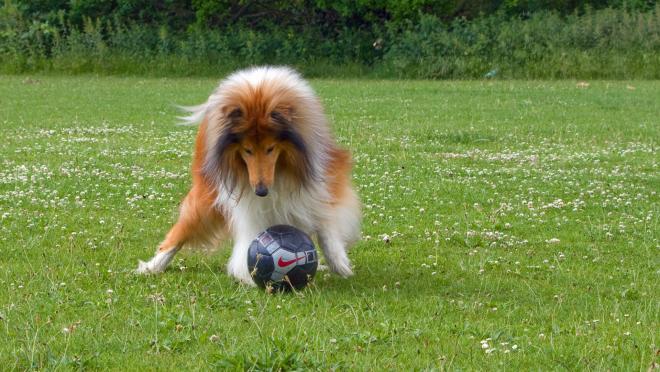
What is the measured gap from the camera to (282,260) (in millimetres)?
6109

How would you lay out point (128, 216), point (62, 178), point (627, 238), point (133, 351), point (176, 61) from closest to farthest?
point (133, 351)
point (627, 238)
point (128, 216)
point (62, 178)
point (176, 61)

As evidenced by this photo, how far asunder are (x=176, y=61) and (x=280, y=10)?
14.9 feet

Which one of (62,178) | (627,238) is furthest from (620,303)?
(62,178)

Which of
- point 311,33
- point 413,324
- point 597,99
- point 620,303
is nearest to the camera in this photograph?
point 413,324

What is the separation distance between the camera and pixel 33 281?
245 inches

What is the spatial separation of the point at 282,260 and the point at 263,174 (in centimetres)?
55

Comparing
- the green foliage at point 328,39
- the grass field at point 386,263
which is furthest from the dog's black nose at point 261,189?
the green foliage at point 328,39

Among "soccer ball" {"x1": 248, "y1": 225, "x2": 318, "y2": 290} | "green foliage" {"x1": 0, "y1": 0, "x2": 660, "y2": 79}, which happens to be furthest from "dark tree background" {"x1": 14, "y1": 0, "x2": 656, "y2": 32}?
"soccer ball" {"x1": 248, "y1": 225, "x2": 318, "y2": 290}

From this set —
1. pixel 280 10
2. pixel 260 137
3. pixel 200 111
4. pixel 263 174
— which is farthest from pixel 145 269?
pixel 280 10

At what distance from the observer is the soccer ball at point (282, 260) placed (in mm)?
6125

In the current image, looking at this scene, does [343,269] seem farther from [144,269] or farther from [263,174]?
[144,269]

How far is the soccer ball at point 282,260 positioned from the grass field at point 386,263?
5.1 inches

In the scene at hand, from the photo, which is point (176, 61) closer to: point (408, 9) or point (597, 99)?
point (408, 9)

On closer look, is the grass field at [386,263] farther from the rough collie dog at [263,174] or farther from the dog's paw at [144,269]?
the rough collie dog at [263,174]
